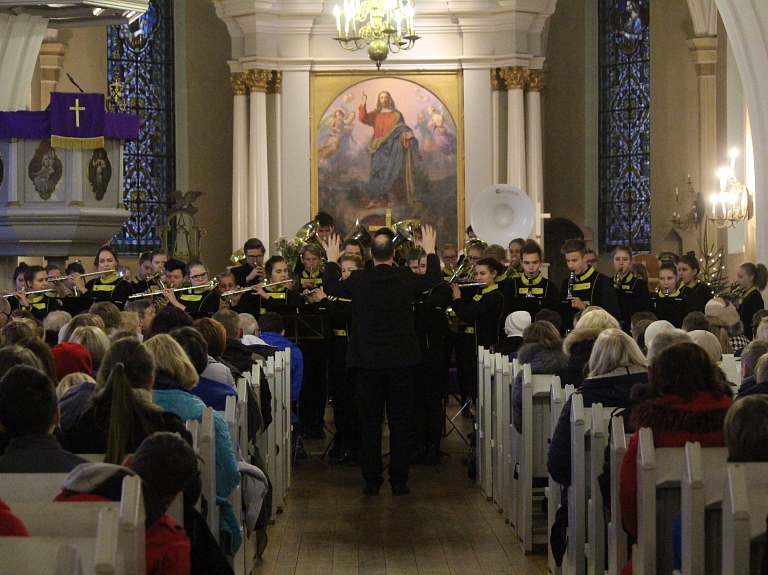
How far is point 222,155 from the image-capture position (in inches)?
741

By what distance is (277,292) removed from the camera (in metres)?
10.4

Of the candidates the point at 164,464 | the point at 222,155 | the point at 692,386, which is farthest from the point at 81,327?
the point at 222,155

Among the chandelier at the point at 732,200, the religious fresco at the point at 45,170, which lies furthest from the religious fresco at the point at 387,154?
the religious fresco at the point at 45,170

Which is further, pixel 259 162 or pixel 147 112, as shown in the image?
pixel 147 112

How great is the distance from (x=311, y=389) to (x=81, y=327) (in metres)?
4.72

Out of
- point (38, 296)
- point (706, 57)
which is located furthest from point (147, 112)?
point (706, 57)

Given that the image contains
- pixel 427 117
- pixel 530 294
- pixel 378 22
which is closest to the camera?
pixel 530 294

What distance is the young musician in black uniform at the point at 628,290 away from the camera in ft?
34.5

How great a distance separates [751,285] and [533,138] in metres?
7.34

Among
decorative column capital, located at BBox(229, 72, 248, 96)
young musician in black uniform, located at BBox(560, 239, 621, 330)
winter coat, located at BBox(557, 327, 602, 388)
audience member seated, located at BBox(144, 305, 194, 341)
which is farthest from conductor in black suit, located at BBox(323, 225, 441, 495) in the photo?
decorative column capital, located at BBox(229, 72, 248, 96)

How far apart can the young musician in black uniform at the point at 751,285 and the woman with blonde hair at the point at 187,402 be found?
6.37m

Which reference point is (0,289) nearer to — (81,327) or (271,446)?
(271,446)

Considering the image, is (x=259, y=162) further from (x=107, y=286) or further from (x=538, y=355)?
(x=538, y=355)

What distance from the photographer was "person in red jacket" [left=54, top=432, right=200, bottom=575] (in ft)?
10.7
